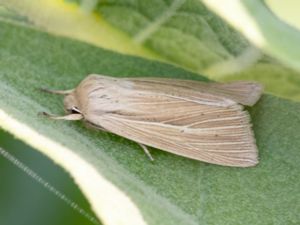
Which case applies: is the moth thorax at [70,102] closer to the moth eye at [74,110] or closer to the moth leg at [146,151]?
the moth eye at [74,110]

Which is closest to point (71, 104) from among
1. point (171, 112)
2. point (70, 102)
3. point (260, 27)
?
point (70, 102)

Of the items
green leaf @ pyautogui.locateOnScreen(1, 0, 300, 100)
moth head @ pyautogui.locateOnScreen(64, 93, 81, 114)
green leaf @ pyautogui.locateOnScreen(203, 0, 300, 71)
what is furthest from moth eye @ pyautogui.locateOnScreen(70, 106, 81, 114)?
green leaf @ pyautogui.locateOnScreen(203, 0, 300, 71)

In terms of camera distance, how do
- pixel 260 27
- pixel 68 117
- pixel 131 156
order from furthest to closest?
pixel 68 117 → pixel 131 156 → pixel 260 27

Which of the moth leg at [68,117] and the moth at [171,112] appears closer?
the moth leg at [68,117]

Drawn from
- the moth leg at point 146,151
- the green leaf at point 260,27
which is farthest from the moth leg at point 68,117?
the green leaf at point 260,27

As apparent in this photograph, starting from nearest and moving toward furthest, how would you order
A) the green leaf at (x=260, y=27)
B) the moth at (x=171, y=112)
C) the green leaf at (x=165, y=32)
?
the green leaf at (x=260, y=27), the green leaf at (x=165, y=32), the moth at (x=171, y=112)

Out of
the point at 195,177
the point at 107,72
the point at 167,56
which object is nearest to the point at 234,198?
the point at 195,177

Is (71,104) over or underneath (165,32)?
underneath

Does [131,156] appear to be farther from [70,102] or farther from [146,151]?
[70,102]
